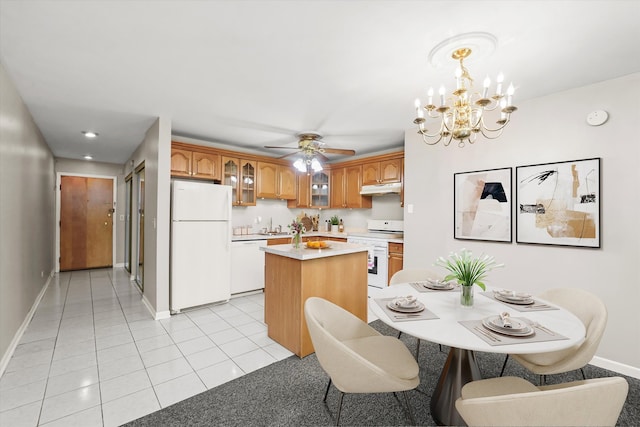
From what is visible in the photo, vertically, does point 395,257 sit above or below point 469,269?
below

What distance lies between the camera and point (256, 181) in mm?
5023

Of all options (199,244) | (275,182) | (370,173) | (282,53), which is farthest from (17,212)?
(370,173)

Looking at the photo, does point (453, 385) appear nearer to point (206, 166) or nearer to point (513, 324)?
point (513, 324)

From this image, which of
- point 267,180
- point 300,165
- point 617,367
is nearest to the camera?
point 617,367

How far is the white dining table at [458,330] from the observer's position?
49.4 inches

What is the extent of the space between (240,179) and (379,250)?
257 cm

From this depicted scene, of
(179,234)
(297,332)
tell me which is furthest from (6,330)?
(297,332)

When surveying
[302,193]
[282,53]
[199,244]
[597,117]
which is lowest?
[199,244]

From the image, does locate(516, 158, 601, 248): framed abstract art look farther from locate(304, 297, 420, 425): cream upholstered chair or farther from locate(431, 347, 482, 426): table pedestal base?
locate(304, 297, 420, 425): cream upholstered chair

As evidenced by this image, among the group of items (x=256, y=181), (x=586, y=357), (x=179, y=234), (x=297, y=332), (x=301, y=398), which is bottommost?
(x=301, y=398)

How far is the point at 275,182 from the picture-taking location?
5.30m

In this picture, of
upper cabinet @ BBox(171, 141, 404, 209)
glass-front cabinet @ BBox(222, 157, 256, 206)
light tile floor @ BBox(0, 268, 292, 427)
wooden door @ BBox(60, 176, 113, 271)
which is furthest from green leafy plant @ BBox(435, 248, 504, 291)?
wooden door @ BBox(60, 176, 113, 271)

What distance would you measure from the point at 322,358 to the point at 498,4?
2.13 m

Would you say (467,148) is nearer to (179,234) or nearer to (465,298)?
(465,298)
